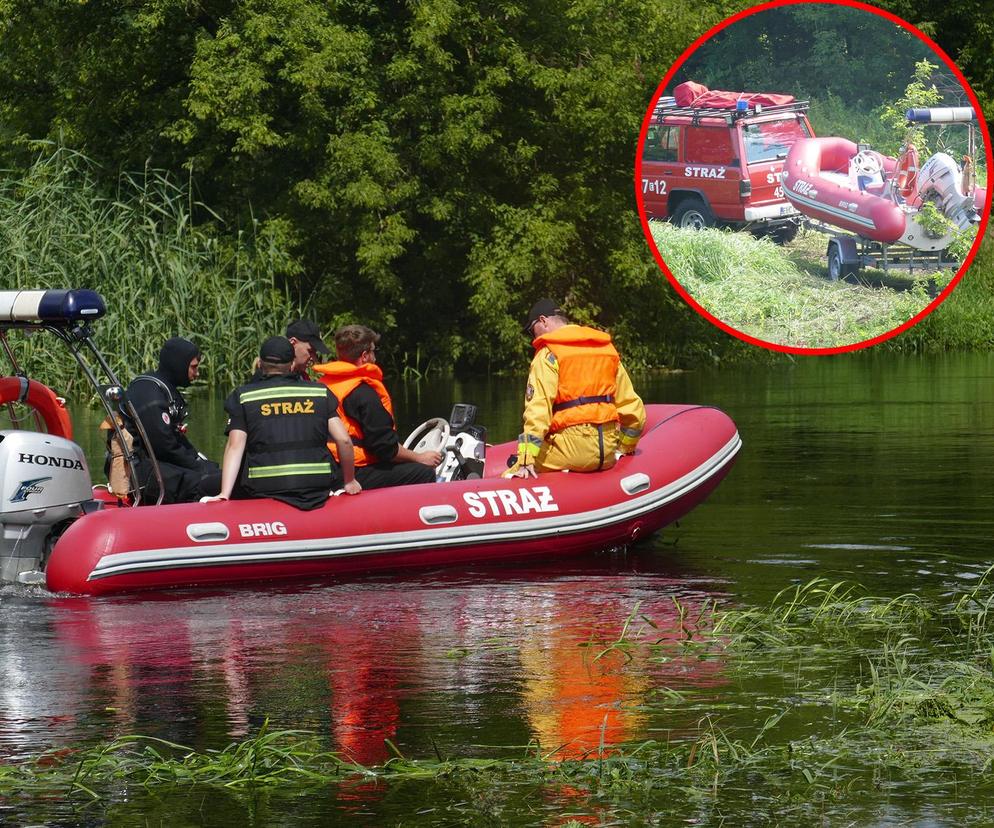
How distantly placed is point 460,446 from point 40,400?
2180 mm

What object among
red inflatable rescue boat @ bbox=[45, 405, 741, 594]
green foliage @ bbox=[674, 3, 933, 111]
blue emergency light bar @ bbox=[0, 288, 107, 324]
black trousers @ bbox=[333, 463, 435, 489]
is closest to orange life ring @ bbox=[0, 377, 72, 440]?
blue emergency light bar @ bbox=[0, 288, 107, 324]

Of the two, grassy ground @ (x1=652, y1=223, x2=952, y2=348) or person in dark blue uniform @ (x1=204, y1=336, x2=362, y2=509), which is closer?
person in dark blue uniform @ (x1=204, y1=336, x2=362, y2=509)

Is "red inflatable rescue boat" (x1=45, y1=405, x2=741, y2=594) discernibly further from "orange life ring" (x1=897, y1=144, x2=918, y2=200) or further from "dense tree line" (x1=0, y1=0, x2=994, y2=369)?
"dense tree line" (x1=0, y1=0, x2=994, y2=369)

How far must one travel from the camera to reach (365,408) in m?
10.0

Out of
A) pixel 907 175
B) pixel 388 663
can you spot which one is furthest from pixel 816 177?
pixel 388 663

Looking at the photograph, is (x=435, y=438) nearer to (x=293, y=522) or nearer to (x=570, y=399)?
(x=570, y=399)

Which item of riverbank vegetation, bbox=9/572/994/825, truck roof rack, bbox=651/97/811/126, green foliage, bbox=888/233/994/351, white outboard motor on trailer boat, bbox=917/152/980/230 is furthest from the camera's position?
green foliage, bbox=888/233/994/351

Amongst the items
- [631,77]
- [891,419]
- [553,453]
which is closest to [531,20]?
[631,77]

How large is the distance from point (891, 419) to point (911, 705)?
1235 centimetres

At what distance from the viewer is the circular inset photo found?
13859 millimetres

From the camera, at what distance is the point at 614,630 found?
8.02m

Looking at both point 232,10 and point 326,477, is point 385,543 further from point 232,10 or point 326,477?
point 232,10

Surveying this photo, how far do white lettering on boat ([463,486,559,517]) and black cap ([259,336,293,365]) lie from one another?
116 cm

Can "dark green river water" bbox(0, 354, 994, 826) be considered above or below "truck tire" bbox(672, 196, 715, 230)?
below
